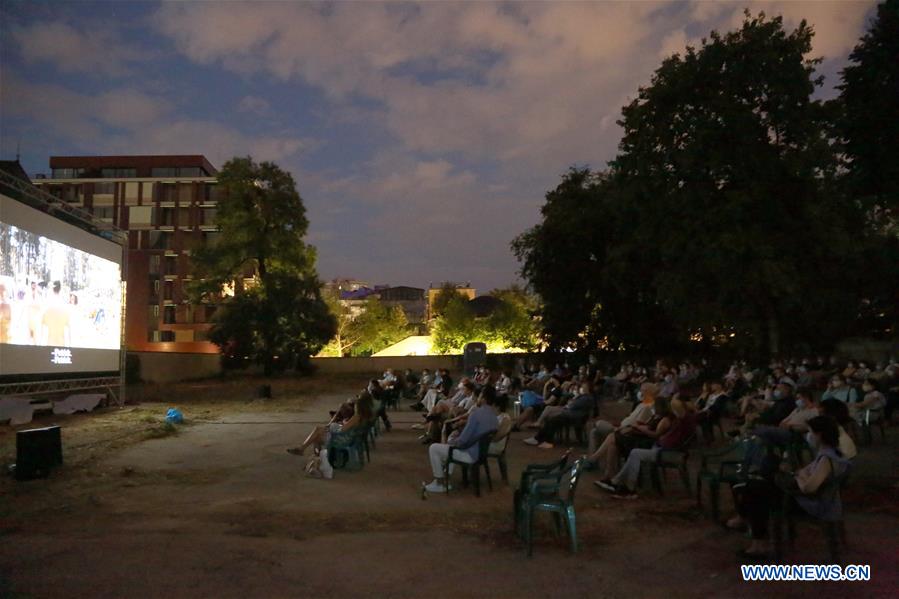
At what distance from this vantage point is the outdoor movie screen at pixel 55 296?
43.4ft

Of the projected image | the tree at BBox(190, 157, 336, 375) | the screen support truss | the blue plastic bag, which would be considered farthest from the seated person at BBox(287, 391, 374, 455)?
the tree at BBox(190, 157, 336, 375)

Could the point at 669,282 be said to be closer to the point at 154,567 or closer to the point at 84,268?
the point at 84,268

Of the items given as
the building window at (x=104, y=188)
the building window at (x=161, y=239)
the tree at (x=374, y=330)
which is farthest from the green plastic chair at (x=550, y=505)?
the building window at (x=104, y=188)

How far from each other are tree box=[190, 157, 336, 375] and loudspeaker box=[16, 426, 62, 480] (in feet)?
94.9

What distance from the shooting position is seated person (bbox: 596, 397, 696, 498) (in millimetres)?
7211

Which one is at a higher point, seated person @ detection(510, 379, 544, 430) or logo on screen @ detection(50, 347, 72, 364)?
logo on screen @ detection(50, 347, 72, 364)

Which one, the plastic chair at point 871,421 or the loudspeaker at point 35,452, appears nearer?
the loudspeaker at point 35,452

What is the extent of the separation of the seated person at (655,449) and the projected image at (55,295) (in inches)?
468

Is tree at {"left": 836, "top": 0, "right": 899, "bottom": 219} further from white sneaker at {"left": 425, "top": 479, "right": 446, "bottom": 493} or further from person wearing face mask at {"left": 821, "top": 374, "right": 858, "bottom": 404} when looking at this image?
white sneaker at {"left": 425, "top": 479, "right": 446, "bottom": 493}

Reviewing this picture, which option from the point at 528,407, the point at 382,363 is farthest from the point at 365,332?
the point at 528,407

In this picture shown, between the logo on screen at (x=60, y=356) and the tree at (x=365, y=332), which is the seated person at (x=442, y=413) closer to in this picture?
the logo on screen at (x=60, y=356)

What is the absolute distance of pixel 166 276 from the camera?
58.1 metres

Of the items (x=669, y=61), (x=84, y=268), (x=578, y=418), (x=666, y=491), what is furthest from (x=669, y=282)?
(x=84, y=268)

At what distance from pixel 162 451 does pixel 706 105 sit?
19662 mm
